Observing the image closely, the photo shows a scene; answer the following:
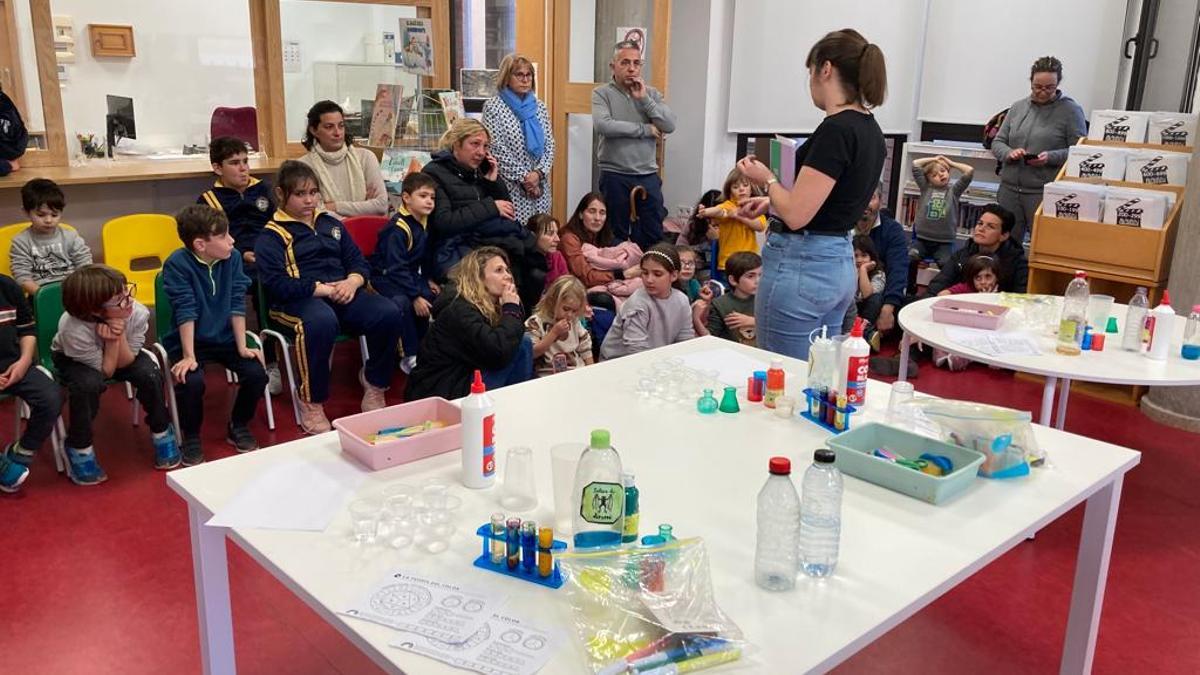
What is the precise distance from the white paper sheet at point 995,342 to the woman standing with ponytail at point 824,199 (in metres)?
0.52

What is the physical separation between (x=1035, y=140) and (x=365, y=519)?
5383 mm

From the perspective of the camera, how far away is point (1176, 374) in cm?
307

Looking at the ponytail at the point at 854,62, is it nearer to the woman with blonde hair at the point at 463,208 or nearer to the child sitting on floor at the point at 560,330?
the child sitting on floor at the point at 560,330

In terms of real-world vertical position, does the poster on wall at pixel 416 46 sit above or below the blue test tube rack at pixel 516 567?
above

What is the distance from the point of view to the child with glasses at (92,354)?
3.53 meters

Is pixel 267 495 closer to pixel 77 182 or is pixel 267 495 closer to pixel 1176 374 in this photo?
pixel 1176 374

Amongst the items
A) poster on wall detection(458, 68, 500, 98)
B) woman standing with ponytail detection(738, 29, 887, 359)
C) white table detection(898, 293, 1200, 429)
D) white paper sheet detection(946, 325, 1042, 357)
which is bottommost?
white table detection(898, 293, 1200, 429)

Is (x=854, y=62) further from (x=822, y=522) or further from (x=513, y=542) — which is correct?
(x=513, y=542)

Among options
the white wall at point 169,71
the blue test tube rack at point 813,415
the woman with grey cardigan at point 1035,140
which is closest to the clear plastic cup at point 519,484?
the blue test tube rack at point 813,415

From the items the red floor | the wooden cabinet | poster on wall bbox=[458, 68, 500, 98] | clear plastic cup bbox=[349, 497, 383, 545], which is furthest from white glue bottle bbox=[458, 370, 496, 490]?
the wooden cabinet

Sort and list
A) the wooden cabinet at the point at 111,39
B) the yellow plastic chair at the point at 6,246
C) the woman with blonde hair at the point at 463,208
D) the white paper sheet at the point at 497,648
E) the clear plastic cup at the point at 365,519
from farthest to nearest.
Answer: the wooden cabinet at the point at 111,39 < the woman with blonde hair at the point at 463,208 < the yellow plastic chair at the point at 6,246 < the clear plastic cup at the point at 365,519 < the white paper sheet at the point at 497,648

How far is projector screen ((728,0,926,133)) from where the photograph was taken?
22.2ft

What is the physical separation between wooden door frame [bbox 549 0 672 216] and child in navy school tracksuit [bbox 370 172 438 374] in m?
1.88

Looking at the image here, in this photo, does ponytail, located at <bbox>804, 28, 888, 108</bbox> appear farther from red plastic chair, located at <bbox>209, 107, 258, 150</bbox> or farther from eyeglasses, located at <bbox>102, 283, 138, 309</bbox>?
red plastic chair, located at <bbox>209, 107, 258, 150</bbox>
